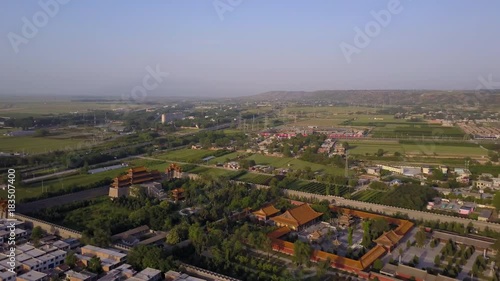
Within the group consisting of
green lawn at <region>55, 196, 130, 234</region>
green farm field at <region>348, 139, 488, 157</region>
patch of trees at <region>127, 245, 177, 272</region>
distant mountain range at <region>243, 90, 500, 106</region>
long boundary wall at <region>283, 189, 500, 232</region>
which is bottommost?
green lawn at <region>55, 196, 130, 234</region>

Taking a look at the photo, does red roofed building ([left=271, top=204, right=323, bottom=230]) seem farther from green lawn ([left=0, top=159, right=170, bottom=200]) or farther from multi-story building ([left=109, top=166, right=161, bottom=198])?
green lawn ([left=0, top=159, right=170, bottom=200])

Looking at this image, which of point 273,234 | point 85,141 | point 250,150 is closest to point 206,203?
point 273,234

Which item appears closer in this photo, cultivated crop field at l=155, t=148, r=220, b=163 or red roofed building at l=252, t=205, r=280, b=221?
red roofed building at l=252, t=205, r=280, b=221

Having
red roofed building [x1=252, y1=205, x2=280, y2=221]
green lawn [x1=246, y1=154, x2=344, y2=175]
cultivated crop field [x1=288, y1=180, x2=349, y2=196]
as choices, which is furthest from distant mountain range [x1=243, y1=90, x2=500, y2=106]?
red roofed building [x1=252, y1=205, x2=280, y2=221]

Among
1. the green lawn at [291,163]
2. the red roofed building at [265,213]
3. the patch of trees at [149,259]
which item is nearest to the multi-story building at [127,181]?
the red roofed building at [265,213]

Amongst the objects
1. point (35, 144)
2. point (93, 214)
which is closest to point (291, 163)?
point (93, 214)

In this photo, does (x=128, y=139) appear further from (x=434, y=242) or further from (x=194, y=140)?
(x=434, y=242)

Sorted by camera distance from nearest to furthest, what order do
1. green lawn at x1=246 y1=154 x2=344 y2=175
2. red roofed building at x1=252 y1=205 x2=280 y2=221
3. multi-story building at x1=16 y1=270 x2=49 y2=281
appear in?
1. multi-story building at x1=16 y1=270 x2=49 y2=281
2. red roofed building at x1=252 y1=205 x2=280 y2=221
3. green lawn at x1=246 y1=154 x2=344 y2=175

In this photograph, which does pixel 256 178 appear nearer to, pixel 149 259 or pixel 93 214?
pixel 93 214
